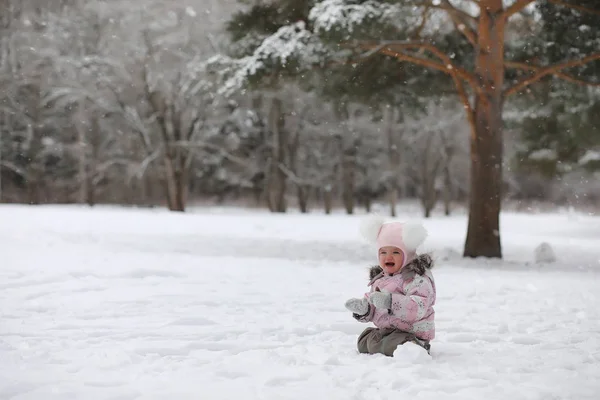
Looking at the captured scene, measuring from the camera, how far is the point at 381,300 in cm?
442

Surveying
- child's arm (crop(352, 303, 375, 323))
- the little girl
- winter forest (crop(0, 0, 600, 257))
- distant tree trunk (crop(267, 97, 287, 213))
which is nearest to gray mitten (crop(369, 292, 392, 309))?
the little girl

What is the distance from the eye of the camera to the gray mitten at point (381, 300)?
4422 millimetres

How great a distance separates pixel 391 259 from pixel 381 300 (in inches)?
14.3

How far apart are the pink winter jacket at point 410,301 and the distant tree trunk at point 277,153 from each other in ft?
86.6

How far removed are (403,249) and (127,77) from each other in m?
25.6

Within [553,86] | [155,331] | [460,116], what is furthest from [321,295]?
[460,116]

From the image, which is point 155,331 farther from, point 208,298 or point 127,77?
point 127,77

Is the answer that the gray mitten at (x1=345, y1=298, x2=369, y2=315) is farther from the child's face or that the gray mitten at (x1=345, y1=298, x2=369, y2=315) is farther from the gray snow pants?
the child's face

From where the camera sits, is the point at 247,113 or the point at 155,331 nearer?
the point at 155,331

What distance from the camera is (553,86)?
14977 millimetres

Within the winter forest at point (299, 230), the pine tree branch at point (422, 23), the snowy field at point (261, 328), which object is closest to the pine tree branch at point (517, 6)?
the winter forest at point (299, 230)

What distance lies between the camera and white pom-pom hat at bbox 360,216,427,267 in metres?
4.55

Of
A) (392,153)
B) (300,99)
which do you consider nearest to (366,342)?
(300,99)

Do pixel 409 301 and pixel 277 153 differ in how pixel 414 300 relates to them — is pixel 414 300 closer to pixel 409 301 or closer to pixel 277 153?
pixel 409 301
